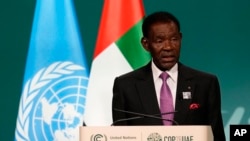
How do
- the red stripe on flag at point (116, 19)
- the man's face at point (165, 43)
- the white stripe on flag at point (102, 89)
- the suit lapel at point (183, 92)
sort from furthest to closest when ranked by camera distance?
the red stripe on flag at point (116, 19) → the white stripe on flag at point (102, 89) → the man's face at point (165, 43) → the suit lapel at point (183, 92)

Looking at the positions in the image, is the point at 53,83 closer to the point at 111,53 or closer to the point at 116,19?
the point at 111,53

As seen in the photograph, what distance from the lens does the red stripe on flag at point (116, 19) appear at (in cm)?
481

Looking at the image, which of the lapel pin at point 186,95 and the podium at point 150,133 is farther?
the lapel pin at point 186,95

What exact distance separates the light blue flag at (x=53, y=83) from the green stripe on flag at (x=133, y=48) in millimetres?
341

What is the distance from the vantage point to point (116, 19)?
484 centimetres

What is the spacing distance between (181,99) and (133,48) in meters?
1.50

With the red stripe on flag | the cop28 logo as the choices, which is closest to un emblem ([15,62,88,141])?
the red stripe on flag

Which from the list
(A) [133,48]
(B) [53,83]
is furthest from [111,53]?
(B) [53,83]

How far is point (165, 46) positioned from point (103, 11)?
1.64 meters

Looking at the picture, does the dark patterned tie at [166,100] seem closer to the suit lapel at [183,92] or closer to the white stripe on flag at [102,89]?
the suit lapel at [183,92]

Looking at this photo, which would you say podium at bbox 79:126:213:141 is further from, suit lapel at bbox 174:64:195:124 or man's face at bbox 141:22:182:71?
man's face at bbox 141:22:182:71

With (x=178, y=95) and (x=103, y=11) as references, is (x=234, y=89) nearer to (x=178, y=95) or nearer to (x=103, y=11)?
(x=103, y=11)

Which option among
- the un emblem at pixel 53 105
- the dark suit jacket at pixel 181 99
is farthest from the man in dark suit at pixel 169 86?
the un emblem at pixel 53 105

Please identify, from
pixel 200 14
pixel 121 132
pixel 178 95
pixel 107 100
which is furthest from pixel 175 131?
pixel 200 14
